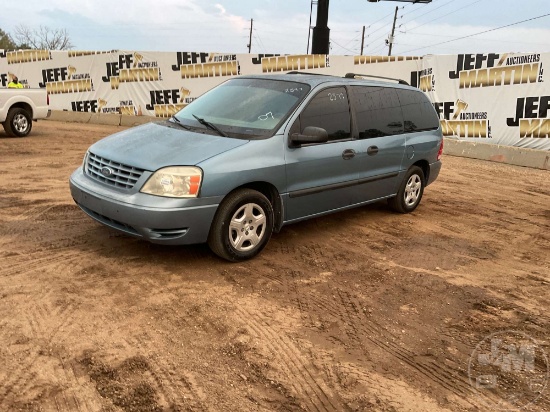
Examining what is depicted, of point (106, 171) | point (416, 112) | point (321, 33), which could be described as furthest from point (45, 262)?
point (321, 33)

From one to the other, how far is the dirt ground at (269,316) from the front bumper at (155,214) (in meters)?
0.36

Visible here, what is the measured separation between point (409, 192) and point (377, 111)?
148 centimetres

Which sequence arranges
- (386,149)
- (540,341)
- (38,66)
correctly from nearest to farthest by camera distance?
1. (540,341)
2. (386,149)
3. (38,66)

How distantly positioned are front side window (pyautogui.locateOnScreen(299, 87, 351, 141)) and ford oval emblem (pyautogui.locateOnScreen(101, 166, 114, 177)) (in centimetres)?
190

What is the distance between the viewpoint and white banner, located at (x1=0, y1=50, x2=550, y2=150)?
12617 millimetres

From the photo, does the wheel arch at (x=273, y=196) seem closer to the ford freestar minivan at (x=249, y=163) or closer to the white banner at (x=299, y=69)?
the ford freestar minivan at (x=249, y=163)

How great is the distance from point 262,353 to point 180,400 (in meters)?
0.69

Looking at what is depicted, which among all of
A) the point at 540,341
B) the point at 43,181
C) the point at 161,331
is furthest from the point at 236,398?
the point at 43,181

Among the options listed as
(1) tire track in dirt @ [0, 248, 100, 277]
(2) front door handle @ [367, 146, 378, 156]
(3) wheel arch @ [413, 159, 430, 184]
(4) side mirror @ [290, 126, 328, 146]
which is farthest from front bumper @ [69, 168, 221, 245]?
(3) wheel arch @ [413, 159, 430, 184]

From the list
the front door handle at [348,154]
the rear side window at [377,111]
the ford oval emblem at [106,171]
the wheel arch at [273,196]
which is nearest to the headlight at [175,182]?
the ford oval emblem at [106,171]

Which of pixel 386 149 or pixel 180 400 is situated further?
pixel 386 149

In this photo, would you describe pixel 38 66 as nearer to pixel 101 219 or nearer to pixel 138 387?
pixel 101 219

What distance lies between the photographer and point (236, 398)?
109 inches

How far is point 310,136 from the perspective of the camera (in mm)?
4801
